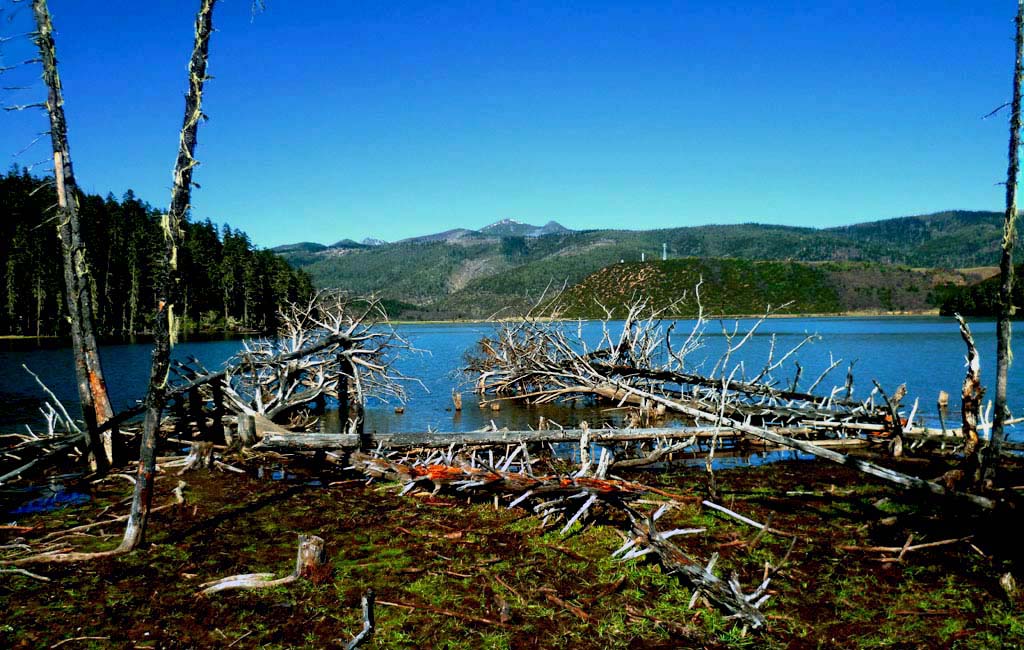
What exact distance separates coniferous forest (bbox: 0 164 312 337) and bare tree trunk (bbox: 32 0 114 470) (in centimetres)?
5532

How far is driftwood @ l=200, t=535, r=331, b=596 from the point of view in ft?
16.5

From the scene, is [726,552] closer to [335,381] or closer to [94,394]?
[94,394]

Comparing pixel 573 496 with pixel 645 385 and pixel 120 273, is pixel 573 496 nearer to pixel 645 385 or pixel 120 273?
pixel 645 385

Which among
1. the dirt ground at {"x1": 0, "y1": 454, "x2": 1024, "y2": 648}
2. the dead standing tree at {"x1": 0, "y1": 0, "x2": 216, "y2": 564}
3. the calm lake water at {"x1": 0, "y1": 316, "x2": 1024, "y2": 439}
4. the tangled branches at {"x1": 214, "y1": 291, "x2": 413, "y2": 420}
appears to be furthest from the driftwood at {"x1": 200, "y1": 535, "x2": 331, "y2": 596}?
the calm lake water at {"x1": 0, "y1": 316, "x2": 1024, "y2": 439}

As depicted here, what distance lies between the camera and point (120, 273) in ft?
247

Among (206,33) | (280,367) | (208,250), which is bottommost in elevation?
(280,367)

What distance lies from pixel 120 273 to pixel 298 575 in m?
83.5

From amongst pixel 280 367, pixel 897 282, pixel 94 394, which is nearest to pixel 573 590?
pixel 94 394

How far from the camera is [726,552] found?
19.5 feet

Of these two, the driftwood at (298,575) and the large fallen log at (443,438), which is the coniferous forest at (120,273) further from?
the driftwood at (298,575)

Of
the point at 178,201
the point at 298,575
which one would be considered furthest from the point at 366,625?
the point at 178,201

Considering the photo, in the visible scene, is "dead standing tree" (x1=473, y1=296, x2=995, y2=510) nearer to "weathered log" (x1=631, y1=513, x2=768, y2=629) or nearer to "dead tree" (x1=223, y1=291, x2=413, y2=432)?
"weathered log" (x1=631, y1=513, x2=768, y2=629)

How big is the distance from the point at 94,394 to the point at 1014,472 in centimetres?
1261

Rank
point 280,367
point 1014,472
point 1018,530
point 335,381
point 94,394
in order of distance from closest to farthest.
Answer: point 1018,530, point 1014,472, point 94,394, point 280,367, point 335,381
